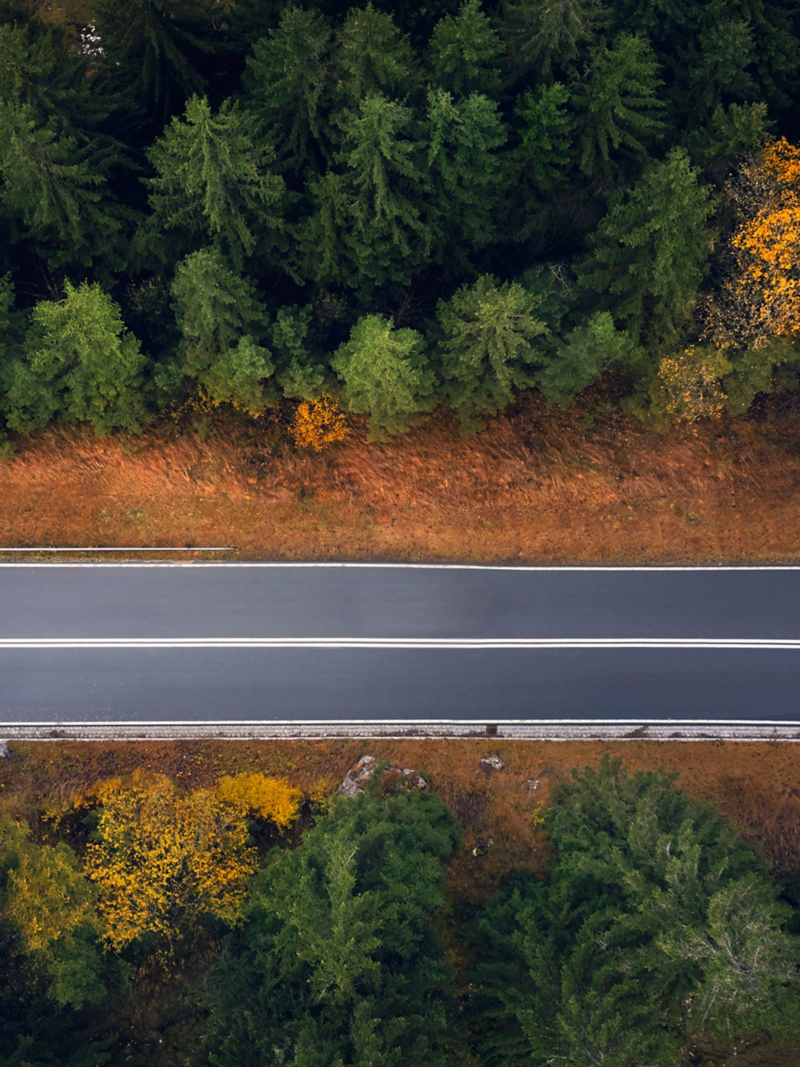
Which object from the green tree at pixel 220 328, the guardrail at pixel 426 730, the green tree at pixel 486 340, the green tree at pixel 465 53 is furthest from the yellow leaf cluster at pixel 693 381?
the green tree at pixel 220 328

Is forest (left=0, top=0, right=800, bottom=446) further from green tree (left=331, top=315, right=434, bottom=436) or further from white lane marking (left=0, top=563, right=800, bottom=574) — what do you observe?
white lane marking (left=0, top=563, right=800, bottom=574)

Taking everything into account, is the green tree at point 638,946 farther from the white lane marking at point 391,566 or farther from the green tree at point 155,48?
the green tree at point 155,48

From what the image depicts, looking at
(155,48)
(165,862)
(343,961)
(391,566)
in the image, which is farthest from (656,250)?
(165,862)

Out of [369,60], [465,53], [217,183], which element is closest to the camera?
[369,60]

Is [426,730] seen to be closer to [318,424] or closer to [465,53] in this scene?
[318,424]

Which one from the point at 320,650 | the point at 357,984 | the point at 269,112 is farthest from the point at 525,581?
the point at 269,112
